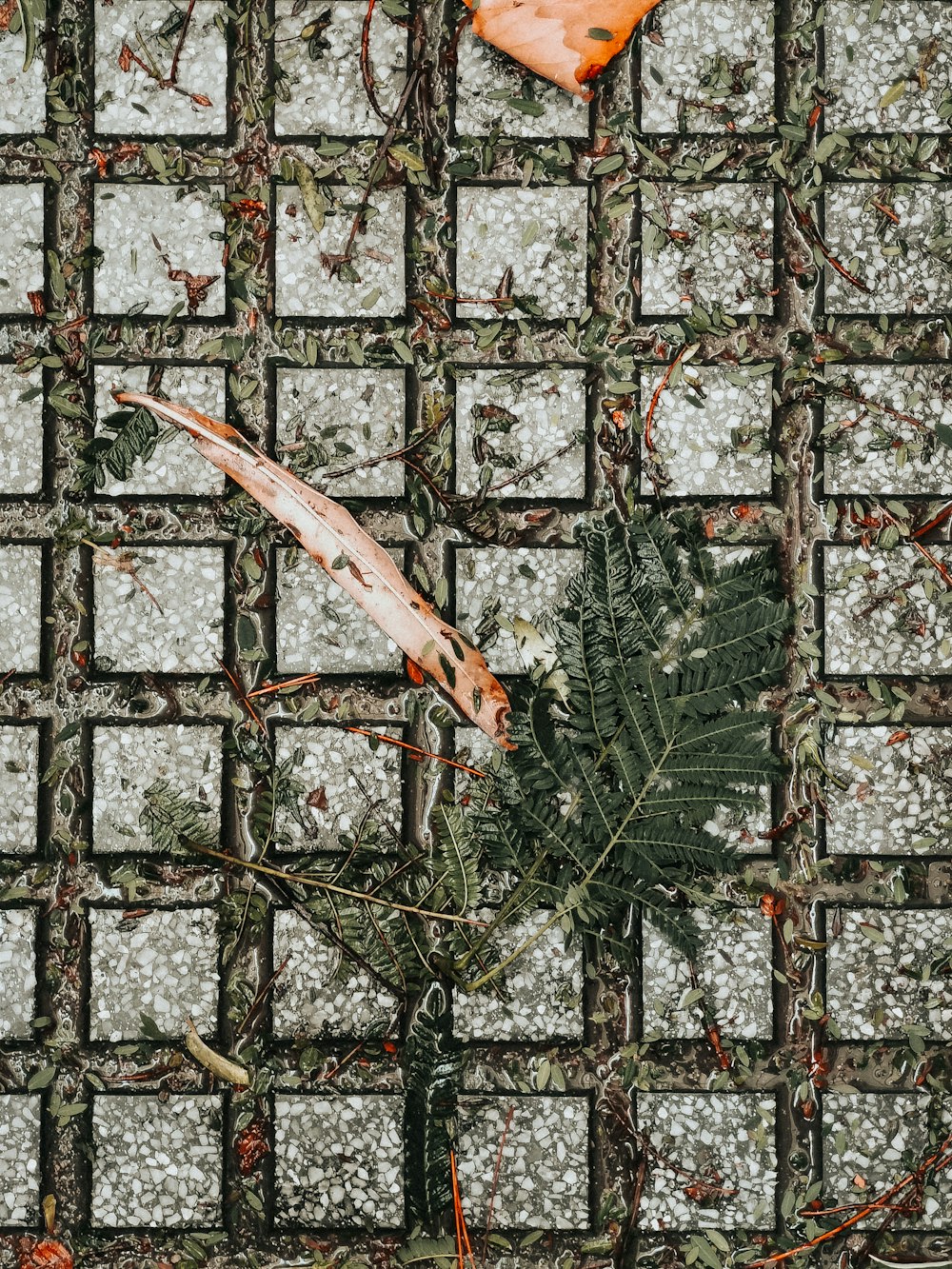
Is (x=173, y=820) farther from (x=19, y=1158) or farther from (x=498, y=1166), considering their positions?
(x=498, y=1166)

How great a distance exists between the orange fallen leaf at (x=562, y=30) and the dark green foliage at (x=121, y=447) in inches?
22.6

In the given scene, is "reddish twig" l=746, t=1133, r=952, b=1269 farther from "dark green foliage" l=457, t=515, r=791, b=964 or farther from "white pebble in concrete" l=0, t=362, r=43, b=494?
"white pebble in concrete" l=0, t=362, r=43, b=494

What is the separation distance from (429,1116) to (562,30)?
119cm

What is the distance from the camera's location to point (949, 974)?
3.34 feet

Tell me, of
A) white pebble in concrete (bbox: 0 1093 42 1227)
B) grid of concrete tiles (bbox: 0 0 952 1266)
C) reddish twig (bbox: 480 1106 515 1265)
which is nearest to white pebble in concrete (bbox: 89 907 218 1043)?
grid of concrete tiles (bbox: 0 0 952 1266)

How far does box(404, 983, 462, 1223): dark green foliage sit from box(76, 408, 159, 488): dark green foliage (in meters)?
0.71

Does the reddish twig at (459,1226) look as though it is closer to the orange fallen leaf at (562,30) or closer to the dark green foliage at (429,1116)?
the dark green foliage at (429,1116)

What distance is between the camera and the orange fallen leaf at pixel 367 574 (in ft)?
3.24

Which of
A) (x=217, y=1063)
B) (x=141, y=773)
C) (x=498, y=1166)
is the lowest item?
(x=498, y=1166)

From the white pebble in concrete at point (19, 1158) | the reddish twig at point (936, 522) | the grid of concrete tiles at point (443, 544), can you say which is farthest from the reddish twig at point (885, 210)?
the white pebble in concrete at point (19, 1158)

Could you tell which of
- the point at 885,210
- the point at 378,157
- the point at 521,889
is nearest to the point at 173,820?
the point at 521,889

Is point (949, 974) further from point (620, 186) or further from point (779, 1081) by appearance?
point (620, 186)

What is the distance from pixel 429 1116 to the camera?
38.4 inches

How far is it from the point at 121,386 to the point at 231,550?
8.9 inches
